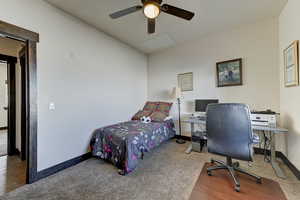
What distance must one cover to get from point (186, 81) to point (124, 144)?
8.09ft

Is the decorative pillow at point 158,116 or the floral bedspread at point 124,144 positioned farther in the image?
the decorative pillow at point 158,116

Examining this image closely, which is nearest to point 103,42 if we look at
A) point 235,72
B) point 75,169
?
point 75,169

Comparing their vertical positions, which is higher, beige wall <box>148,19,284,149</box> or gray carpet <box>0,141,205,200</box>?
beige wall <box>148,19,284,149</box>

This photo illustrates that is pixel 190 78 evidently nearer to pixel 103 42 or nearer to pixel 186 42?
pixel 186 42

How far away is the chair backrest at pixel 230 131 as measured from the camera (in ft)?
5.54

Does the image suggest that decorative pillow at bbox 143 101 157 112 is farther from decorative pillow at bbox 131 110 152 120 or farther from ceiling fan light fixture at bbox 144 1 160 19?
ceiling fan light fixture at bbox 144 1 160 19

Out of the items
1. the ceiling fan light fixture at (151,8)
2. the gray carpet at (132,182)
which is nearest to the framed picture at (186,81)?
the gray carpet at (132,182)

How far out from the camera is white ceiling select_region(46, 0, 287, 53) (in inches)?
85.8

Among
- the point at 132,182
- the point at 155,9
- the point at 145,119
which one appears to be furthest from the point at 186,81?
the point at 132,182

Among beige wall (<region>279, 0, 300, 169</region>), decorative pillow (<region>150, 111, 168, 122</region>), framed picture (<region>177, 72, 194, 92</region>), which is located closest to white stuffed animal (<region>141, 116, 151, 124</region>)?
decorative pillow (<region>150, 111, 168, 122</region>)

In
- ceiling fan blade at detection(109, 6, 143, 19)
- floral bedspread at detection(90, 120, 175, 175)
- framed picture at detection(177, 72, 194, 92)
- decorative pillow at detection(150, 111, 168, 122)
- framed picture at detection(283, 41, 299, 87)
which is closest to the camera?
ceiling fan blade at detection(109, 6, 143, 19)

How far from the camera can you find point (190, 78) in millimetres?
3645

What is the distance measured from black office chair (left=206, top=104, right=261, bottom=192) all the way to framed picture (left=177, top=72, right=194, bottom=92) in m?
1.77

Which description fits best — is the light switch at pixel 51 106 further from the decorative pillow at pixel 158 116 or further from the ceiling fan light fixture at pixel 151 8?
the decorative pillow at pixel 158 116
